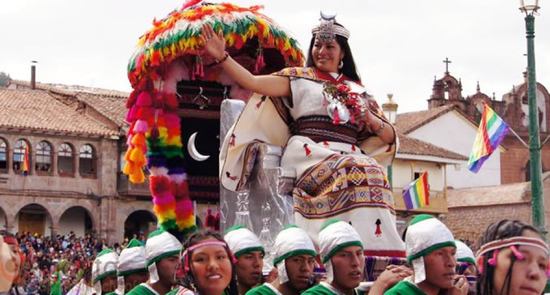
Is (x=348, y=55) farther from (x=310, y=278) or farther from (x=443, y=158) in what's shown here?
(x=443, y=158)

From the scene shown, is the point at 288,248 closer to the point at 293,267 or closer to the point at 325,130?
the point at 293,267

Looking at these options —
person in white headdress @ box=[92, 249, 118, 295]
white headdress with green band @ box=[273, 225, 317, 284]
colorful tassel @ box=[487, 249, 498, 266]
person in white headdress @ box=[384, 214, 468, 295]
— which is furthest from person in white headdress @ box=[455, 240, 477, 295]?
person in white headdress @ box=[92, 249, 118, 295]

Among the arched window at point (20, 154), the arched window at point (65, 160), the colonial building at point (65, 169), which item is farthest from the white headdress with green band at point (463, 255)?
the arched window at point (65, 160)

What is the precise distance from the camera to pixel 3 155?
1964 inches

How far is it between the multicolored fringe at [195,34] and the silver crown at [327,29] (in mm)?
1653

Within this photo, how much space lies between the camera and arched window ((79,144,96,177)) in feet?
171

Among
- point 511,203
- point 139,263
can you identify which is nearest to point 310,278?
point 139,263

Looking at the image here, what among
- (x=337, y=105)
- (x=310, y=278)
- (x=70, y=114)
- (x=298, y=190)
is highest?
(x=70, y=114)

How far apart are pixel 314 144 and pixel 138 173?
2.53 m

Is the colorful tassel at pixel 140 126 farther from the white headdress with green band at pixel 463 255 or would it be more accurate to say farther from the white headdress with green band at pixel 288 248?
the white headdress with green band at pixel 463 255

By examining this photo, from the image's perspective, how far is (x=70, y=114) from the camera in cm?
5259

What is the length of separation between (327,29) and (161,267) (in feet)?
8.97

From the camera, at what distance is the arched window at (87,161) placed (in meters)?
52.1

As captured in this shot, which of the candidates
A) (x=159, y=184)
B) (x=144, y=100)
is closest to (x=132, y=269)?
(x=159, y=184)
